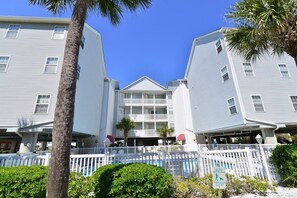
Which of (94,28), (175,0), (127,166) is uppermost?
(94,28)

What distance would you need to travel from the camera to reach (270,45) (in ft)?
25.0

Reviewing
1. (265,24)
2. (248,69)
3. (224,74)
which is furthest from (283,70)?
(265,24)

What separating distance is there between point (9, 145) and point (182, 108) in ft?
76.8

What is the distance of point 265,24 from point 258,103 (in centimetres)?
1033

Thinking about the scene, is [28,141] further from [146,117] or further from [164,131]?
[146,117]

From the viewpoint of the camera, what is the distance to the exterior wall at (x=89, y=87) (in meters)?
14.9

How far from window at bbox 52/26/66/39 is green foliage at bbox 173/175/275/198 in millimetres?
14828

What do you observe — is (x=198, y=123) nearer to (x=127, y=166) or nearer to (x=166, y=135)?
(x=166, y=135)

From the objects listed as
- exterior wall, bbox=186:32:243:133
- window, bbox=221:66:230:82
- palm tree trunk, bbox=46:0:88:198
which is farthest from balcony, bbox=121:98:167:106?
palm tree trunk, bbox=46:0:88:198

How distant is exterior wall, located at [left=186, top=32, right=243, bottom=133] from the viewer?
1598 centimetres

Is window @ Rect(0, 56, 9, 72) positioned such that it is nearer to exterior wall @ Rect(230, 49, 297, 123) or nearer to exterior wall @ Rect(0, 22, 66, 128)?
exterior wall @ Rect(0, 22, 66, 128)

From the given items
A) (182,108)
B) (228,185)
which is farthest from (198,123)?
(228,185)

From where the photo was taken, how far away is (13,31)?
13.9 m

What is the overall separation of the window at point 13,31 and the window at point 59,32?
10.1 ft
